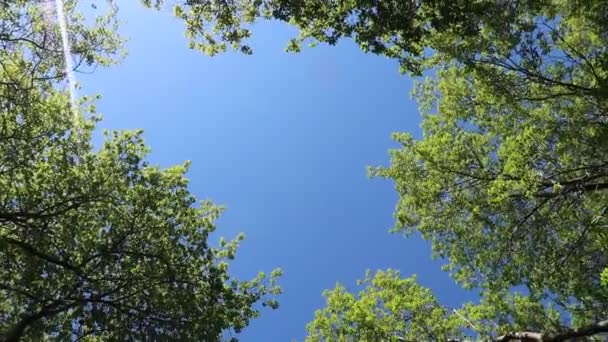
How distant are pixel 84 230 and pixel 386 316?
381 inches

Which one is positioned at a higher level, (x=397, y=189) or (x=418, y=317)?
(x=397, y=189)

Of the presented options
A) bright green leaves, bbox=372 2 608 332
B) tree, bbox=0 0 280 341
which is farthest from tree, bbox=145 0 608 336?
tree, bbox=0 0 280 341

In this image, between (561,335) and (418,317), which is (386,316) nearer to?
(418,317)

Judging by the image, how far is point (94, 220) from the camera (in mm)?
15812

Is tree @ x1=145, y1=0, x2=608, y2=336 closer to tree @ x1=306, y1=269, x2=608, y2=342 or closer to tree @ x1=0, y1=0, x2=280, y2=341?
tree @ x1=306, y1=269, x2=608, y2=342

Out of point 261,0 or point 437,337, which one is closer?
point 261,0

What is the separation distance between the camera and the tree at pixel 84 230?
14711mm

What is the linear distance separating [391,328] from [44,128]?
1196 centimetres

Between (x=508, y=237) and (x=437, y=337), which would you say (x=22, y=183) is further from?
(x=508, y=237)

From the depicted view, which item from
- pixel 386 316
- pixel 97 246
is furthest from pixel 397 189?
pixel 97 246

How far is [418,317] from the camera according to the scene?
17.5 meters

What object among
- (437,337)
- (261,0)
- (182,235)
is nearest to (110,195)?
(182,235)

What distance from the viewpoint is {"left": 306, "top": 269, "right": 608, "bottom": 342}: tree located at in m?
17.1

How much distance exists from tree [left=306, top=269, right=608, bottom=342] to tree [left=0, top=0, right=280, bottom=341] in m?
3.21
